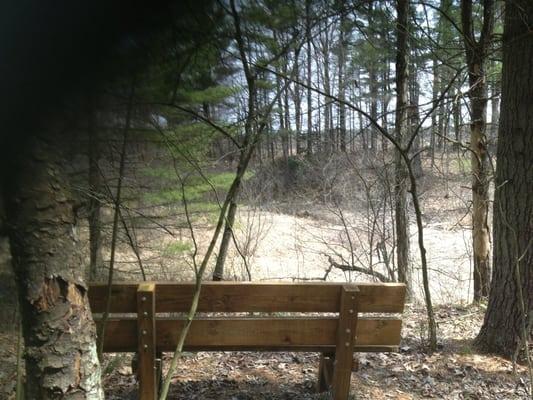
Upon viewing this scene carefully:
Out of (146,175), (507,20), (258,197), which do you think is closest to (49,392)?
(146,175)

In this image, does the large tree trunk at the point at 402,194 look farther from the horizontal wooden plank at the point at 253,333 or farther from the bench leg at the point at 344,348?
the bench leg at the point at 344,348

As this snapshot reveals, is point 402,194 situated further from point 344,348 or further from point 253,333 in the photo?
point 253,333

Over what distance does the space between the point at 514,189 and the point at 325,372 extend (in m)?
2.01

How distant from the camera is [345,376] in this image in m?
2.70

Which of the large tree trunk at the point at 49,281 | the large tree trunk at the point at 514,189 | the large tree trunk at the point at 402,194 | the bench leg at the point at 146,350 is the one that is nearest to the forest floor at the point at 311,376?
the large tree trunk at the point at 514,189

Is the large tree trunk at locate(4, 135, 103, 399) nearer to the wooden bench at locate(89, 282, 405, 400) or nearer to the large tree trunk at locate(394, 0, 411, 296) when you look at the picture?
the wooden bench at locate(89, 282, 405, 400)

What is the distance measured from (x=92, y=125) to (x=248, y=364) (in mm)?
2543

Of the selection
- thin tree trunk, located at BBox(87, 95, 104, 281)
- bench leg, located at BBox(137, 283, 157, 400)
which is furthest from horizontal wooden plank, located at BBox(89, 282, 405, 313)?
thin tree trunk, located at BBox(87, 95, 104, 281)

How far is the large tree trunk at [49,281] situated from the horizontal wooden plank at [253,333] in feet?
3.27

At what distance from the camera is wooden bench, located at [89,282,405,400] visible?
2.60 meters

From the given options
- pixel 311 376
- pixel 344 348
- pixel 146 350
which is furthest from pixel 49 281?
pixel 311 376

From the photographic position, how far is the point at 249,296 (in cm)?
267

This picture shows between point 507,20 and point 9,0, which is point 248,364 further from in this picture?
point 507,20

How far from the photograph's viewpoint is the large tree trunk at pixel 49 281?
4.88 feet
